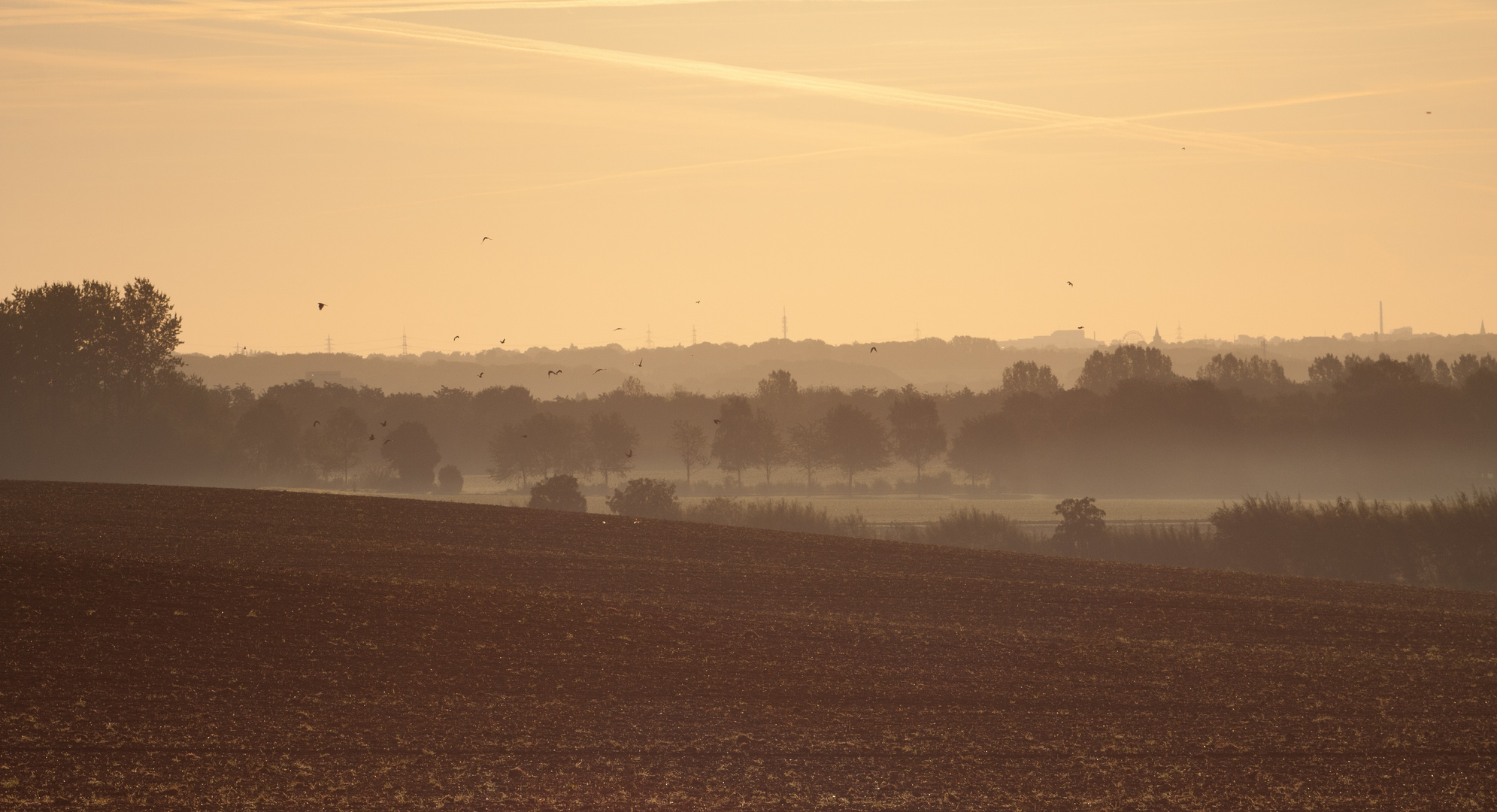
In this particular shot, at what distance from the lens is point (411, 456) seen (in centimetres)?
9931

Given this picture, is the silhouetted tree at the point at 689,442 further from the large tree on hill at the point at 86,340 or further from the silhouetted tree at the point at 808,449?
the large tree on hill at the point at 86,340

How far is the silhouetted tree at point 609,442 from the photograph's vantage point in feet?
369

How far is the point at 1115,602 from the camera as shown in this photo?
28.5 meters

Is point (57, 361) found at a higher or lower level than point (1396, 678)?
higher

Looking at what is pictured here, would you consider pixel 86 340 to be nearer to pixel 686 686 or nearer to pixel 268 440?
pixel 268 440

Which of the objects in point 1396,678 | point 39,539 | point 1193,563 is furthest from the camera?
point 1193,563

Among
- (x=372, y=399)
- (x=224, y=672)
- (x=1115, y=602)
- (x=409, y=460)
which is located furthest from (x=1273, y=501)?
(x=372, y=399)

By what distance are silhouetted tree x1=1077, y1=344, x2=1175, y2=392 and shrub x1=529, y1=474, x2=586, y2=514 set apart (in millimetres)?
91935

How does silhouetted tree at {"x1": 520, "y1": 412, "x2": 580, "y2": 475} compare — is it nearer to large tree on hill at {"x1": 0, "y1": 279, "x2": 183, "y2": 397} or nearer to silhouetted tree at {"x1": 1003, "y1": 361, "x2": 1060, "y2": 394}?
large tree on hill at {"x1": 0, "y1": 279, "x2": 183, "y2": 397}

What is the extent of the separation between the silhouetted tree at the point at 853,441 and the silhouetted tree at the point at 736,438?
24.3 feet

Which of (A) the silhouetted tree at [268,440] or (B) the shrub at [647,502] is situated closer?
(B) the shrub at [647,502]

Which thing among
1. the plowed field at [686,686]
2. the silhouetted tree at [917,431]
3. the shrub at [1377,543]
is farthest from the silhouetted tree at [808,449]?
the plowed field at [686,686]

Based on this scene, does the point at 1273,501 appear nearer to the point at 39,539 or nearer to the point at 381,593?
the point at 381,593

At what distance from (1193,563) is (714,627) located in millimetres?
30243
